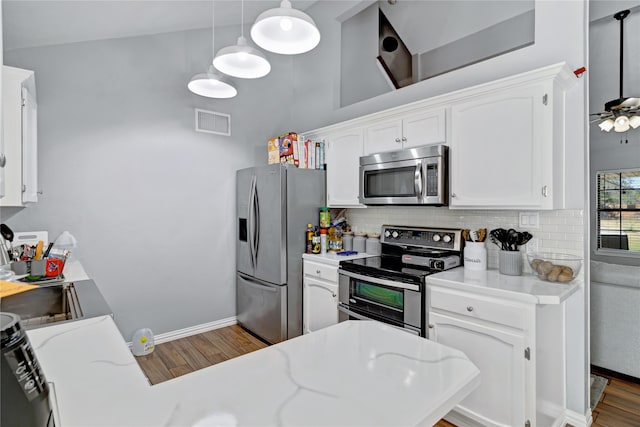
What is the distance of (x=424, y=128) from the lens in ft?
8.09

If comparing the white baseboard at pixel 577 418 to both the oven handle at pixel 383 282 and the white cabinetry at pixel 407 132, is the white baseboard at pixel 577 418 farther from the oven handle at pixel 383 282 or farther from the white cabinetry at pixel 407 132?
the white cabinetry at pixel 407 132

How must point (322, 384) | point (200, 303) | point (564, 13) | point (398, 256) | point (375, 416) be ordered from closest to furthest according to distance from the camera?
point (375, 416) < point (322, 384) < point (564, 13) < point (398, 256) < point (200, 303)

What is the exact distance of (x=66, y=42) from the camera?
2.65 m

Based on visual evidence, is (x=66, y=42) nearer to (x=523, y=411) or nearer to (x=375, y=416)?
(x=375, y=416)

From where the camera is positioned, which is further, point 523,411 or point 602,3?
point 602,3

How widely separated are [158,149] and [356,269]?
2175 mm

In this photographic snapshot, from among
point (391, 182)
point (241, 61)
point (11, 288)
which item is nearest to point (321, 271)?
point (391, 182)

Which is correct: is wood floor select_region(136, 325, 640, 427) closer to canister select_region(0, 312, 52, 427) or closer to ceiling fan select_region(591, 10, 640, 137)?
canister select_region(0, 312, 52, 427)

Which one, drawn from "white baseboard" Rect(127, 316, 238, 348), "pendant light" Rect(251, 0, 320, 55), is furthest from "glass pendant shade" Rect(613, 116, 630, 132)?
"white baseboard" Rect(127, 316, 238, 348)

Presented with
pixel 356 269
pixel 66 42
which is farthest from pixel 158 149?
pixel 356 269

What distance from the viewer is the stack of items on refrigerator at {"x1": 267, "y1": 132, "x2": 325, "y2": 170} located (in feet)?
10.8

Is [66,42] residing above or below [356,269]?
above

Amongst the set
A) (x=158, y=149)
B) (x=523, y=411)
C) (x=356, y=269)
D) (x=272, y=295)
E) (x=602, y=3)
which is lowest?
(x=523, y=411)

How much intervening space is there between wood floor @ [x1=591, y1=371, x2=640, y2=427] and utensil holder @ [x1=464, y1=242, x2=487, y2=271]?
1167 mm
